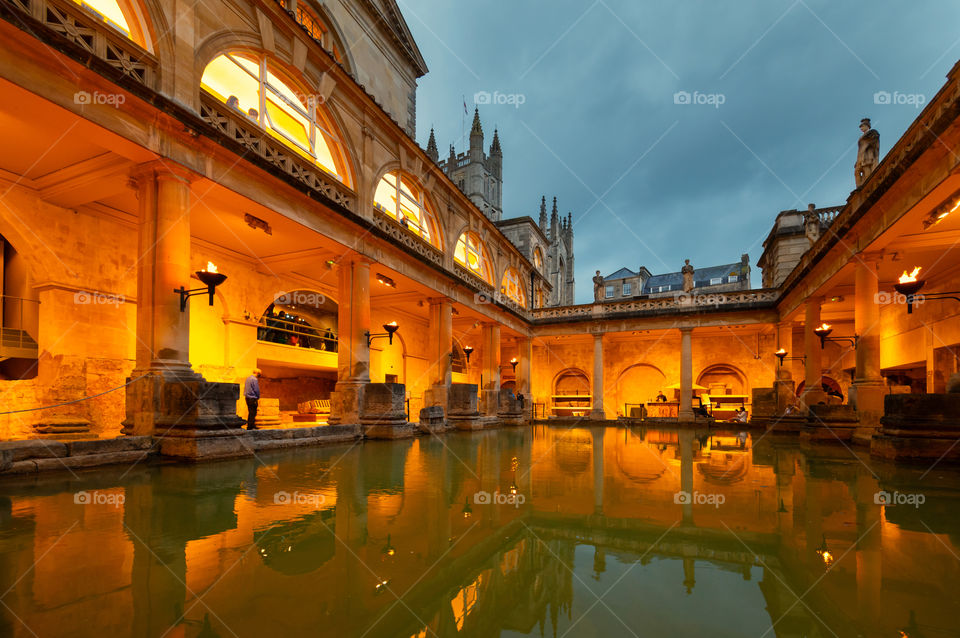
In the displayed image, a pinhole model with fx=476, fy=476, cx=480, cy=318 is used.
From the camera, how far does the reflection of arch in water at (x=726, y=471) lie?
5855 mm

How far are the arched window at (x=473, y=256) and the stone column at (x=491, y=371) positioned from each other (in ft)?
8.61

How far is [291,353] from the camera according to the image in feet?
54.3

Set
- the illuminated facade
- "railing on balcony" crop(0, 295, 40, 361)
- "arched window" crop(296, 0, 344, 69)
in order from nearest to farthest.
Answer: the illuminated facade
"railing on balcony" crop(0, 295, 40, 361)
"arched window" crop(296, 0, 344, 69)

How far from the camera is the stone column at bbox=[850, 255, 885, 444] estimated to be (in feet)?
36.4

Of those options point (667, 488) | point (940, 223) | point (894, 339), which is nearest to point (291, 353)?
point (667, 488)

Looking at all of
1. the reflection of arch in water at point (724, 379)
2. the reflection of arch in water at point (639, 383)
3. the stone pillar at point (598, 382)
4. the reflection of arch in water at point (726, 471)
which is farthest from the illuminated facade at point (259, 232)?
the reflection of arch in water at point (639, 383)

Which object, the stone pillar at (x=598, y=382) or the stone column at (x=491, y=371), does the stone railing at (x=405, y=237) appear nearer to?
the stone column at (x=491, y=371)

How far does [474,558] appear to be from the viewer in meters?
2.87

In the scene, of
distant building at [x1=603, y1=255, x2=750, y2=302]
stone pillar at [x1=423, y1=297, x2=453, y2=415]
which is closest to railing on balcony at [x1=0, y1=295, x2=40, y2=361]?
stone pillar at [x1=423, y1=297, x2=453, y2=415]

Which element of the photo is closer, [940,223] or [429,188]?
[940,223]

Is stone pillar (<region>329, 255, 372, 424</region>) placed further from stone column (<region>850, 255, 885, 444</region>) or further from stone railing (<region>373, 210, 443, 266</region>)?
stone column (<region>850, 255, 885, 444</region>)

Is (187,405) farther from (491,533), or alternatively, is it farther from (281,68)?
(281,68)

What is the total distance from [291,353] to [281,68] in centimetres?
905

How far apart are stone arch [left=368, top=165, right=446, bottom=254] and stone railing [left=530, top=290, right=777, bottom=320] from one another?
34.6 feet
